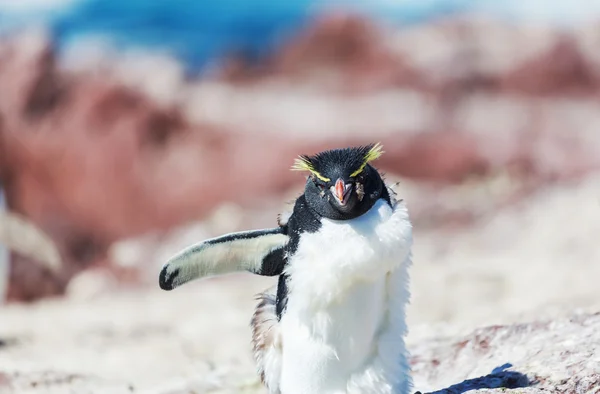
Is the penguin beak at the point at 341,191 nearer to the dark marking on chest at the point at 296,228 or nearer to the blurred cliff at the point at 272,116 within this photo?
the dark marking on chest at the point at 296,228

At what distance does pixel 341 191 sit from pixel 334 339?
42 centimetres

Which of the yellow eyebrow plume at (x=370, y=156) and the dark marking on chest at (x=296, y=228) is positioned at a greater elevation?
the yellow eyebrow plume at (x=370, y=156)

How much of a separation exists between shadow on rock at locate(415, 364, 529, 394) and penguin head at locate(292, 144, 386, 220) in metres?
0.66

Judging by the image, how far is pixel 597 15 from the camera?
40.4 feet

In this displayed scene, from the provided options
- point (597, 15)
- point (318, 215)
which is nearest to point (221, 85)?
point (597, 15)

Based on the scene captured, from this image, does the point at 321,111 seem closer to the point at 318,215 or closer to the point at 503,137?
the point at 503,137

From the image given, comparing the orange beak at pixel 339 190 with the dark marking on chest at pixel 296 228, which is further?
the dark marking on chest at pixel 296 228

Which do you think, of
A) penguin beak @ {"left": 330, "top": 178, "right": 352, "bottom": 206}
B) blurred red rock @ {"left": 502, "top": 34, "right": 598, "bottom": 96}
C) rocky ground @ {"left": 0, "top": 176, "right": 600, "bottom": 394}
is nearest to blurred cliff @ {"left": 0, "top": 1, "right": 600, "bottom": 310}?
blurred red rock @ {"left": 502, "top": 34, "right": 598, "bottom": 96}

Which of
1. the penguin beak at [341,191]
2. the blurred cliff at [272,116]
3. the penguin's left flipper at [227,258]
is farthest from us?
the blurred cliff at [272,116]

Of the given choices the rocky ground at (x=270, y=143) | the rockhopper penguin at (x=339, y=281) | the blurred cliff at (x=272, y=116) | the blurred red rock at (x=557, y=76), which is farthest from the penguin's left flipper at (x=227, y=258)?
the blurred red rock at (x=557, y=76)

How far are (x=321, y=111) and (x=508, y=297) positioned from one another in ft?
21.0

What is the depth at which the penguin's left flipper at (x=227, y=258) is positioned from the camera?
2.52m

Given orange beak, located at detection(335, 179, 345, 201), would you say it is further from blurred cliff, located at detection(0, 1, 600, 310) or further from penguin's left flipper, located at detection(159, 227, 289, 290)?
blurred cliff, located at detection(0, 1, 600, 310)

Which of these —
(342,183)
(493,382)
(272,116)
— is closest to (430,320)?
(493,382)
